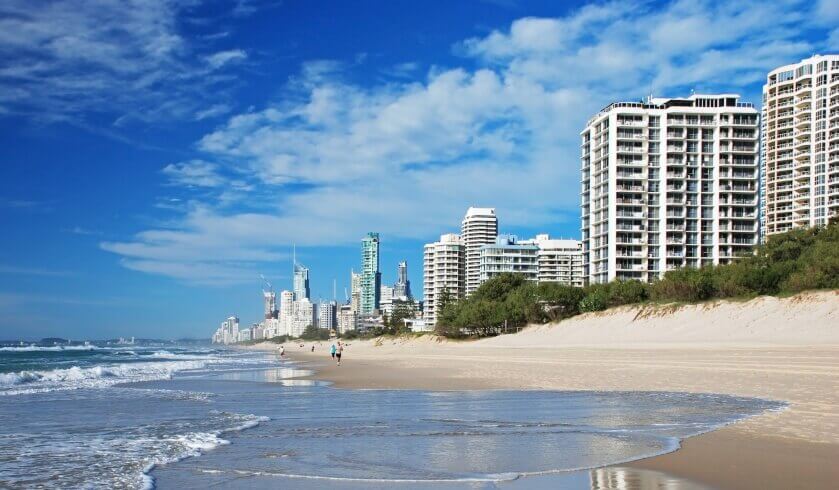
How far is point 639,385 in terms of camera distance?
23.1m

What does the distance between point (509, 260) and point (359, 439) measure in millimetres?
145905

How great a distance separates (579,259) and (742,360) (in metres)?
137

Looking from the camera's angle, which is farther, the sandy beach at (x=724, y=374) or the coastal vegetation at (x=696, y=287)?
the coastal vegetation at (x=696, y=287)

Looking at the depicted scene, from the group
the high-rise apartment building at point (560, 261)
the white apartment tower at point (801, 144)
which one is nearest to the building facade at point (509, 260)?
the high-rise apartment building at point (560, 261)

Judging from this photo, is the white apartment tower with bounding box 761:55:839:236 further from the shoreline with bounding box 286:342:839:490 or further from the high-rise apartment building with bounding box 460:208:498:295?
the shoreline with bounding box 286:342:839:490

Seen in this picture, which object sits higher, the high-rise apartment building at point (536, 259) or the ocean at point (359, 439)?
the high-rise apartment building at point (536, 259)

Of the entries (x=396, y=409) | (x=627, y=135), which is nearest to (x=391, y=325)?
(x=627, y=135)

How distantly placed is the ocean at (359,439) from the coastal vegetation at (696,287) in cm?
3647

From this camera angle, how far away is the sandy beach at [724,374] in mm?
9086

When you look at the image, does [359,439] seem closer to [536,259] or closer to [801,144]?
[801,144]

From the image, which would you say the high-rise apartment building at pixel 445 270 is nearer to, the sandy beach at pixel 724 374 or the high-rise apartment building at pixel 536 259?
the high-rise apartment building at pixel 536 259

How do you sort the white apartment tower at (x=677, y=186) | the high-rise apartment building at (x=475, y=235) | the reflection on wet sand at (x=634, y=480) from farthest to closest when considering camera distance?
the high-rise apartment building at (x=475, y=235)
the white apartment tower at (x=677, y=186)
the reflection on wet sand at (x=634, y=480)

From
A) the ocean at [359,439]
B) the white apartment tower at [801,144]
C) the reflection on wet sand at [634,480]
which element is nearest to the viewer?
the reflection on wet sand at [634,480]

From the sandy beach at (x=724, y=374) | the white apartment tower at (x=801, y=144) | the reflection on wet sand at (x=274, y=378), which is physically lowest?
the reflection on wet sand at (x=274, y=378)
